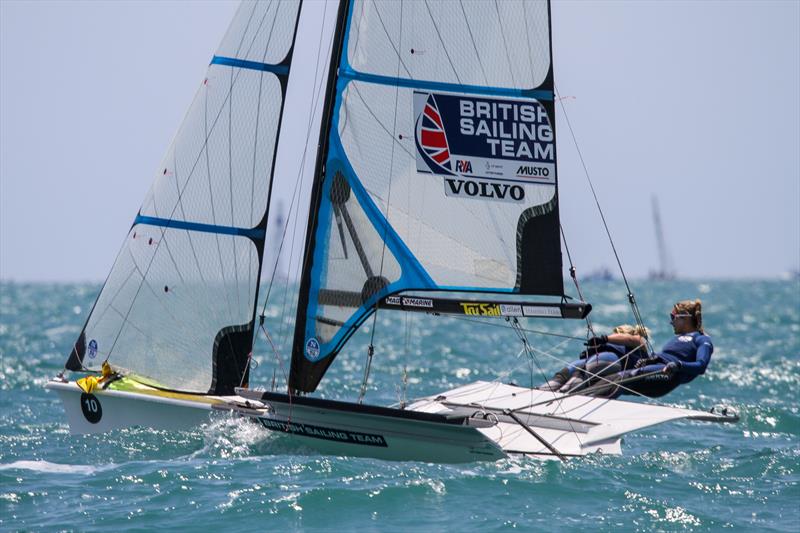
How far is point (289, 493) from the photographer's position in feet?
29.6

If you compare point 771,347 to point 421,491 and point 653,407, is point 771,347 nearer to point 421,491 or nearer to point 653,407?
point 653,407

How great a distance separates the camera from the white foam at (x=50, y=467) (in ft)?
32.6

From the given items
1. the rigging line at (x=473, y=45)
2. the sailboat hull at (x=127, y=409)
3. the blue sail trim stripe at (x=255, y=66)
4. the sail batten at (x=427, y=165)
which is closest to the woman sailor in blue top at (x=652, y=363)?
the sail batten at (x=427, y=165)

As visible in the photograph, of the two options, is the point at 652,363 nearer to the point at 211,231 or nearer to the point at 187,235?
the point at 211,231

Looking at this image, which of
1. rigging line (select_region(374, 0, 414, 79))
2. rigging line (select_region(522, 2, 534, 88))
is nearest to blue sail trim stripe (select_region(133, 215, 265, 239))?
rigging line (select_region(374, 0, 414, 79))

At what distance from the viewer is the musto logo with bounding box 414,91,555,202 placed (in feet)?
35.5

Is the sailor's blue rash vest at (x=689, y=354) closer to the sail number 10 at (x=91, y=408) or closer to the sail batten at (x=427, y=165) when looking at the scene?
the sail batten at (x=427, y=165)

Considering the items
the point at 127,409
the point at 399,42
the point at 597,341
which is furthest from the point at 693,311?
the point at 127,409

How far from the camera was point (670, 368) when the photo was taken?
11.0 meters

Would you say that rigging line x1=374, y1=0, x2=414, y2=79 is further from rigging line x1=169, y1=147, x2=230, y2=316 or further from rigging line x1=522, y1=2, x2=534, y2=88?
rigging line x1=169, y1=147, x2=230, y2=316

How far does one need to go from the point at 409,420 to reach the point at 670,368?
2745mm

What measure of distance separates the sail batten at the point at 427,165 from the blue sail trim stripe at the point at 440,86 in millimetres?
12

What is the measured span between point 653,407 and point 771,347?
1472cm

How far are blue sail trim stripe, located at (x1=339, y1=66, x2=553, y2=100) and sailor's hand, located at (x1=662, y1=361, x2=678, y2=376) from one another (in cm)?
275
